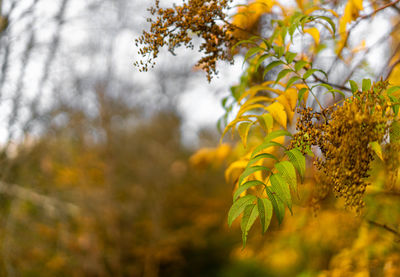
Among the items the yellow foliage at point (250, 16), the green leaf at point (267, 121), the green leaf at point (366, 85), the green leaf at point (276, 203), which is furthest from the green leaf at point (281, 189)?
the yellow foliage at point (250, 16)

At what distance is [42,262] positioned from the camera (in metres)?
4.74

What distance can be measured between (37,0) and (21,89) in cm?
65

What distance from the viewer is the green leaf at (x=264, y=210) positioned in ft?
1.84

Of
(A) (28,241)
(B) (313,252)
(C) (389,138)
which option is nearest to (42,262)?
(A) (28,241)

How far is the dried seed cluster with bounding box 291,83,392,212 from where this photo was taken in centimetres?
58

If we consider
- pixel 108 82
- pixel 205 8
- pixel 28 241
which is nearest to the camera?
pixel 205 8

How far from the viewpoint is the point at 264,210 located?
57 centimetres

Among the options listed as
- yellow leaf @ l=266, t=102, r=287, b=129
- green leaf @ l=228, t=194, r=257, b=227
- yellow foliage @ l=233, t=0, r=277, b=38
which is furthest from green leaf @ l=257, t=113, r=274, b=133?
yellow foliage @ l=233, t=0, r=277, b=38

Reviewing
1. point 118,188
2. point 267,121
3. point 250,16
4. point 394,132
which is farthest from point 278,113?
point 118,188

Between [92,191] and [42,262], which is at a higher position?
[92,191]

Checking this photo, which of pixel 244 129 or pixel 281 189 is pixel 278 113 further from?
pixel 281 189

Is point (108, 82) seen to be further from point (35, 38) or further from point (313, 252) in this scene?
point (313, 252)

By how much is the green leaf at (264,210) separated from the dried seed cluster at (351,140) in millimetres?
145

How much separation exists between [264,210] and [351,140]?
22cm
